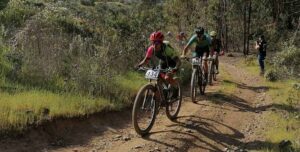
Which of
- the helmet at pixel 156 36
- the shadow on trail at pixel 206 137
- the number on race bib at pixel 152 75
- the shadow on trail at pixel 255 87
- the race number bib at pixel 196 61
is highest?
the helmet at pixel 156 36

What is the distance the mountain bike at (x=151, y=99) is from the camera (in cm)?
836

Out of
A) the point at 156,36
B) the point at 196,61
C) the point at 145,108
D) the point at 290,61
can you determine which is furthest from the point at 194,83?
the point at 290,61

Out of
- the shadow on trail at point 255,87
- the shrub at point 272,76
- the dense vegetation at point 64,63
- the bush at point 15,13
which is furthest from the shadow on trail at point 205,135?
the shrub at point 272,76

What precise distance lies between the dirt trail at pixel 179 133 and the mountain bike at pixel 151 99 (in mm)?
256

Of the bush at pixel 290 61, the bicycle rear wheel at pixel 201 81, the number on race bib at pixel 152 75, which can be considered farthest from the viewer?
the bush at pixel 290 61

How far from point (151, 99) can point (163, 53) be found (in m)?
1.20

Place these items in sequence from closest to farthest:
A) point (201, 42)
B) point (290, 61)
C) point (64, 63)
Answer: point (64, 63) → point (201, 42) → point (290, 61)

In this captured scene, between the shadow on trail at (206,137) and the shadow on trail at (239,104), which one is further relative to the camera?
the shadow on trail at (239,104)

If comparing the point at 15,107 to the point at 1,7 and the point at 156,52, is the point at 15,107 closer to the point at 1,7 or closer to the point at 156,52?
the point at 156,52

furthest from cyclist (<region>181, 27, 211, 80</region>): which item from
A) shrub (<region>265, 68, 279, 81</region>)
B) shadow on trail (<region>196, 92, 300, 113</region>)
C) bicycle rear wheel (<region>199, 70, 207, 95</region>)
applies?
shrub (<region>265, 68, 279, 81</region>)

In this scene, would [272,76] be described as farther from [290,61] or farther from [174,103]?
[174,103]

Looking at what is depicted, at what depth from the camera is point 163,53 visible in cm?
940

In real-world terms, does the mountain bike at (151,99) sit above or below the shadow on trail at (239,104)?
above

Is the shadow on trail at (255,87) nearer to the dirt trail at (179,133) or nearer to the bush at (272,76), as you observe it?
the bush at (272,76)
